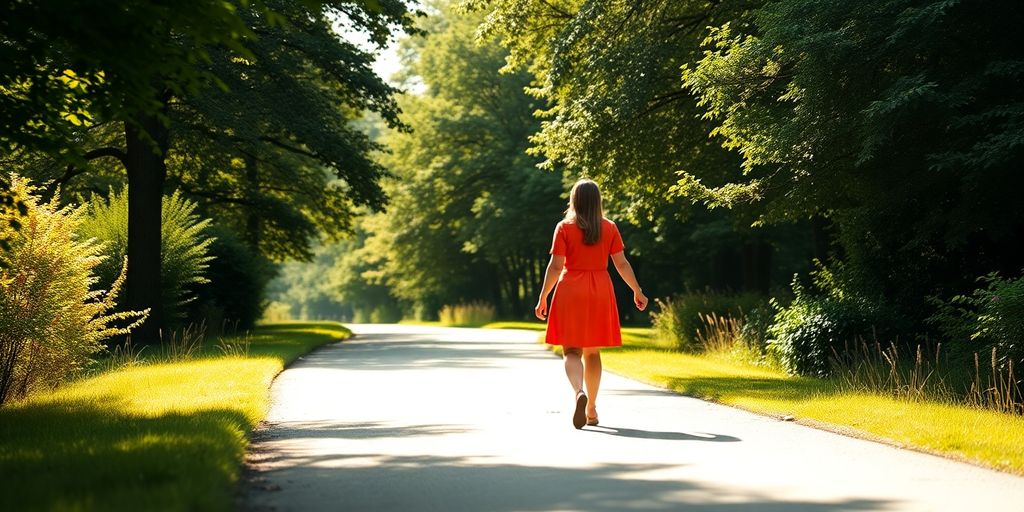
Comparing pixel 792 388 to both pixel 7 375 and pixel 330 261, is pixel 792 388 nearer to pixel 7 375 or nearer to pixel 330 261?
pixel 7 375

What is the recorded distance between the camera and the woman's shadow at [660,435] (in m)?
10.1

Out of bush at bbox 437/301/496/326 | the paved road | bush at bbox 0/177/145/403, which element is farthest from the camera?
bush at bbox 437/301/496/326

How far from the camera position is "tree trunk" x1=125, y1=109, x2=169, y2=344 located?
992 inches

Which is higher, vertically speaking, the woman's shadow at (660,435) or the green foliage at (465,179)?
the green foliage at (465,179)

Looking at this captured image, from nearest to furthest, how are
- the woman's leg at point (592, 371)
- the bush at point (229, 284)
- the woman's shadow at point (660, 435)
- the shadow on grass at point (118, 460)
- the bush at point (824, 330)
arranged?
the shadow on grass at point (118, 460)
the woman's shadow at point (660, 435)
the woman's leg at point (592, 371)
the bush at point (824, 330)
the bush at point (229, 284)

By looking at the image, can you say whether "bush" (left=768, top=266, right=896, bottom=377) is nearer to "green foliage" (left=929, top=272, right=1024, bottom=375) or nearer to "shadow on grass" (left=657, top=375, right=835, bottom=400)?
"shadow on grass" (left=657, top=375, right=835, bottom=400)

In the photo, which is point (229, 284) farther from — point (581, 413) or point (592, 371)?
point (581, 413)

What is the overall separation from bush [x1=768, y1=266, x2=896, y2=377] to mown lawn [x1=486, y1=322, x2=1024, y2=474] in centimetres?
42

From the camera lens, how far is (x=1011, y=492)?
24.5ft

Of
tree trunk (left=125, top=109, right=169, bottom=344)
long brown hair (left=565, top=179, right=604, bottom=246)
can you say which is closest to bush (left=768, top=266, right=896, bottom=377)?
long brown hair (left=565, top=179, right=604, bottom=246)

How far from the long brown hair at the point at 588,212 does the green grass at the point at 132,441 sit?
3.40m

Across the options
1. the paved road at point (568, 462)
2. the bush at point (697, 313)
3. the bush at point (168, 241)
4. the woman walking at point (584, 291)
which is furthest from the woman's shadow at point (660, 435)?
the bush at point (168, 241)

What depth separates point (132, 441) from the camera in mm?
→ 8867

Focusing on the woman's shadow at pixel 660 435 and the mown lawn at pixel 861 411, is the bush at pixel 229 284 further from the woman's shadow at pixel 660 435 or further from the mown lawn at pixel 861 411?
the woman's shadow at pixel 660 435
